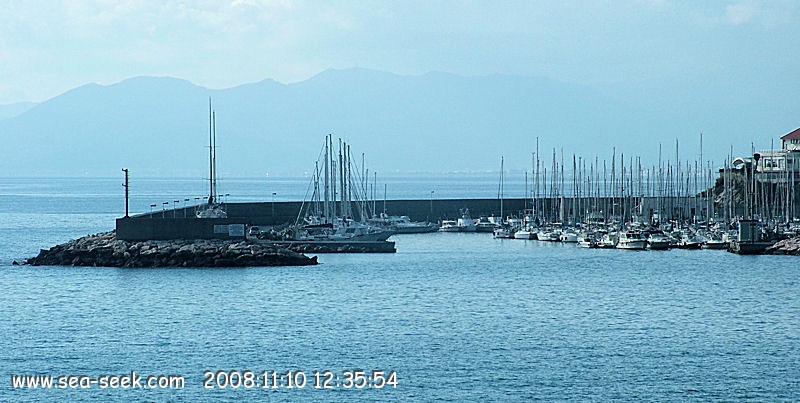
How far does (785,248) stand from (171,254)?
88.5ft

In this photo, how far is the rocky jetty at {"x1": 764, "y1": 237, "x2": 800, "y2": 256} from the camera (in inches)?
2135

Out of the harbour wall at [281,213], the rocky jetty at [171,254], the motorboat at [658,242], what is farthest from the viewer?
the motorboat at [658,242]

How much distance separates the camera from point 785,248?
179 ft

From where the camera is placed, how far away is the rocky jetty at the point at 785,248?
178 ft

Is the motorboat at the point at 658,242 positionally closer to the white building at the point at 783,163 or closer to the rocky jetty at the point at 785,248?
the rocky jetty at the point at 785,248

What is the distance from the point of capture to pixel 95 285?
4222 centimetres

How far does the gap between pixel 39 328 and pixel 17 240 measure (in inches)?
1544

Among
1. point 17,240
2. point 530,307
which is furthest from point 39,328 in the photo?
point 17,240

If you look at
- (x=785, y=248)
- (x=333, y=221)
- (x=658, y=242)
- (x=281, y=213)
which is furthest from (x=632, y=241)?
(x=281, y=213)

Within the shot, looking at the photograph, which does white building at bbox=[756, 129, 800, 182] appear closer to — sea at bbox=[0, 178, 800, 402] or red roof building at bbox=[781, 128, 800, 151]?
red roof building at bbox=[781, 128, 800, 151]

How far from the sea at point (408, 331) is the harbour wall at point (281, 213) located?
2.54m
